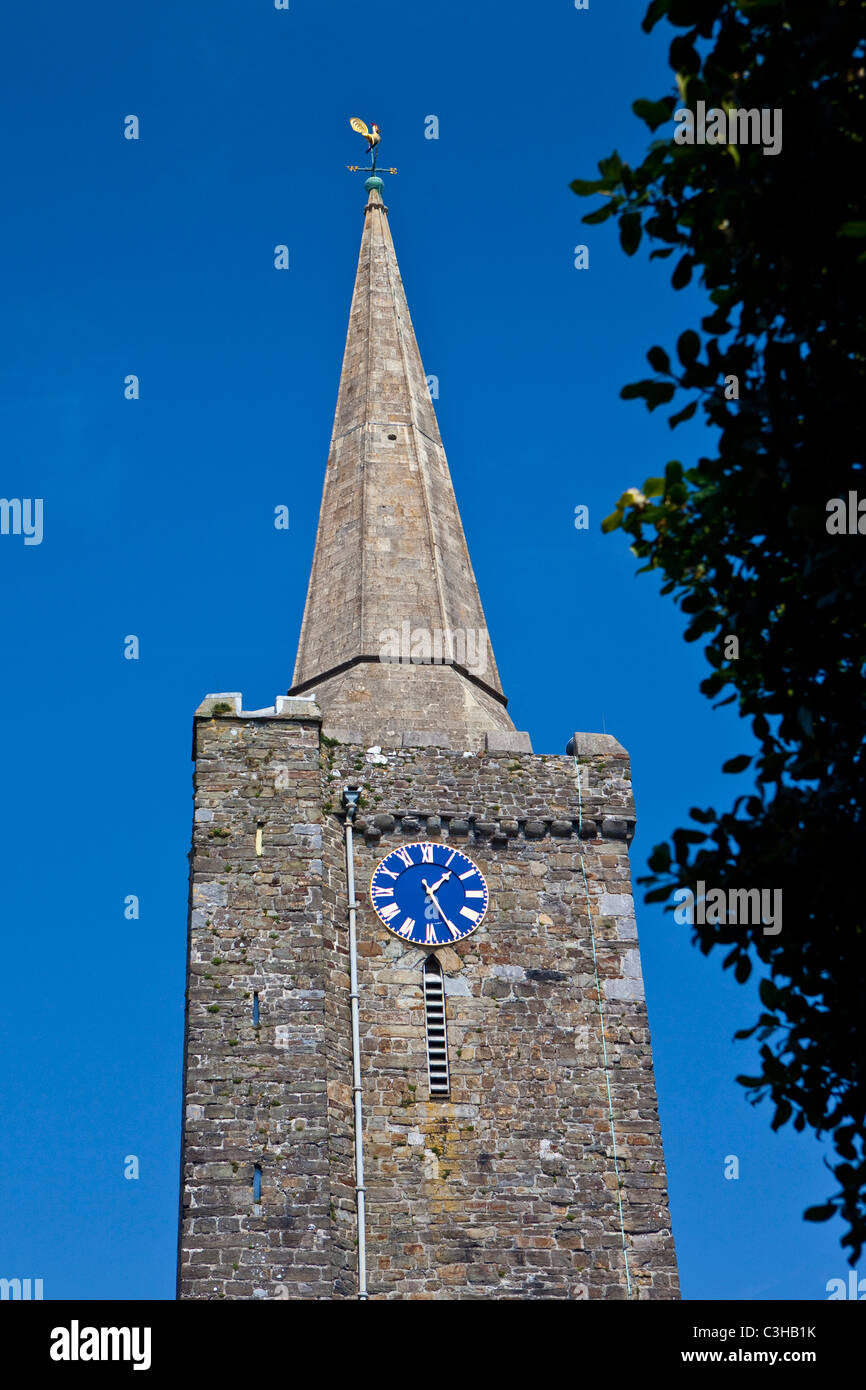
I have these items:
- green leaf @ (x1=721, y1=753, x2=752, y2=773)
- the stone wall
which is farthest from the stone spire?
green leaf @ (x1=721, y1=753, x2=752, y2=773)

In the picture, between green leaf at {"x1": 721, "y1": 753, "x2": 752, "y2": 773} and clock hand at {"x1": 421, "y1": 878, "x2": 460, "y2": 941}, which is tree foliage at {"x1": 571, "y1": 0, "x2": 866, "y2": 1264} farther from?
clock hand at {"x1": 421, "y1": 878, "x2": 460, "y2": 941}

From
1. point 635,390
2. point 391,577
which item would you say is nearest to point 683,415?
point 635,390

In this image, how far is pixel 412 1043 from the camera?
30.4 m

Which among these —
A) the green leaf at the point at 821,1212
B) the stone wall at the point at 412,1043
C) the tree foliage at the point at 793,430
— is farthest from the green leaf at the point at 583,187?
the stone wall at the point at 412,1043

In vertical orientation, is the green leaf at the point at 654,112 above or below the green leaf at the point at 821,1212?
above

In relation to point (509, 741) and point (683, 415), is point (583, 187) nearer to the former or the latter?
point (683, 415)

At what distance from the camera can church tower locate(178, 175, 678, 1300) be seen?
2830cm

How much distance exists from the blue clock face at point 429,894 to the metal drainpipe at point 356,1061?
20.2 inches

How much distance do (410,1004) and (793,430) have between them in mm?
20574

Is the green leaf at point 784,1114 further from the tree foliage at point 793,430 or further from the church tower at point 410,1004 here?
the church tower at point 410,1004

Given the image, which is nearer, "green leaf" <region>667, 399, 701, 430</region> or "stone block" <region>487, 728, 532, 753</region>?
"green leaf" <region>667, 399, 701, 430</region>

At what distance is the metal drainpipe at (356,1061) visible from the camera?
28.0 meters

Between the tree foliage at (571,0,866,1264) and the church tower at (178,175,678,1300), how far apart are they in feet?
57.3
